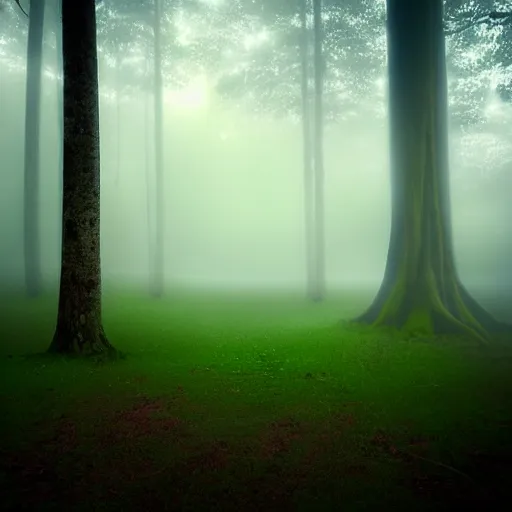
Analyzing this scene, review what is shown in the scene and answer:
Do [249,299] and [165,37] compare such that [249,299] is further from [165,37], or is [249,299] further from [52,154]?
[52,154]

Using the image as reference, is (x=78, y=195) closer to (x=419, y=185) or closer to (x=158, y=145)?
(x=419, y=185)

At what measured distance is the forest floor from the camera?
10.7ft

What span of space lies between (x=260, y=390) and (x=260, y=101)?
16064 mm

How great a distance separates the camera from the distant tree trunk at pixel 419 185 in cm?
965

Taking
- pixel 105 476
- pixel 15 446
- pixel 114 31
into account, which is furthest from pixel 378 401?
pixel 114 31

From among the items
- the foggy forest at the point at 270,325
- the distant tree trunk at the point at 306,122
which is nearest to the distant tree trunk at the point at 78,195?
the foggy forest at the point at 270,325

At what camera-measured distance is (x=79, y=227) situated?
7297 millimetres

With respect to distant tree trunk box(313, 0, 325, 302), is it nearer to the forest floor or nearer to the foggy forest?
the foggy forest

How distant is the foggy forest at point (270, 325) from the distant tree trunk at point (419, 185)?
0.15 ft

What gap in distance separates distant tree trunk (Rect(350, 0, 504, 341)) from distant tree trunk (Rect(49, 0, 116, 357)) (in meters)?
6.26

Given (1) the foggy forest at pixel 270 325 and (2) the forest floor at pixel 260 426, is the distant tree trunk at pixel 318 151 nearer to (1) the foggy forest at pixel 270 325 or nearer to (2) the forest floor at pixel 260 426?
(1) the foggy forest at pixel 270 325

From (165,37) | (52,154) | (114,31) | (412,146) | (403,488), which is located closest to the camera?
(403,488)

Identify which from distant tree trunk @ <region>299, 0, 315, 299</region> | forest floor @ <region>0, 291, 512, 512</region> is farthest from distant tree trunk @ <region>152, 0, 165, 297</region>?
forest floor @ <region>0, 291, 512, 512</region>

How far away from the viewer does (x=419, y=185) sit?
386 inches
